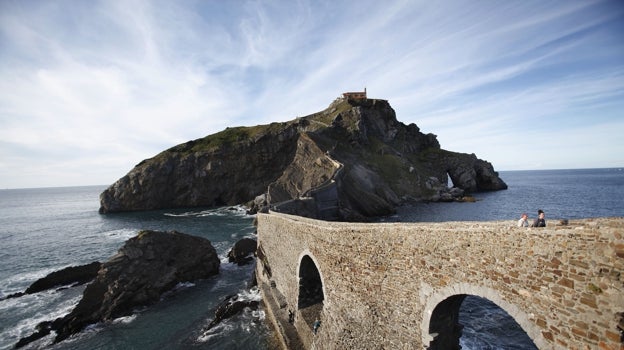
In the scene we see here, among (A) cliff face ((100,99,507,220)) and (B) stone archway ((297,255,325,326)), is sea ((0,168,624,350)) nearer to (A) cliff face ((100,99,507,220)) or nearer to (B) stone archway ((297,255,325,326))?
(B) stone archway ((297,255,325,326))

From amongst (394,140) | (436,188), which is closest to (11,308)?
(436,188)

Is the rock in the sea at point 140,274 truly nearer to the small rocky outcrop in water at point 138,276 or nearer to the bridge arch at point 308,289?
the small rocky outcrop in water at point 138,276

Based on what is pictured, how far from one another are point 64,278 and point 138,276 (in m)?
13.2

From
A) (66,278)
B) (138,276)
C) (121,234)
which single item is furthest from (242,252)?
(121,234)

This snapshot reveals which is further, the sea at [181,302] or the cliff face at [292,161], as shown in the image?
the cliff face at [292,161]

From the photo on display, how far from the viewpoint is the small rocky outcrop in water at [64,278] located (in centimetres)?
3199

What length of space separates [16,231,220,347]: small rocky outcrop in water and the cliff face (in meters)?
38.4

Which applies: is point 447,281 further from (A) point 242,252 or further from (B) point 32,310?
(B) point 32,310

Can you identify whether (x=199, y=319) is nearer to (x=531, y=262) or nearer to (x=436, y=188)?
(x=531, y=262)

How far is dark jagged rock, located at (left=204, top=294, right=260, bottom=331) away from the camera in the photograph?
2327 centimetres

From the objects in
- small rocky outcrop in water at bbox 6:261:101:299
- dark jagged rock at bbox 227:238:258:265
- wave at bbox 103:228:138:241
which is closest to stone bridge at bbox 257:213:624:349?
dark jagged rock at bbox 227:238:258:265

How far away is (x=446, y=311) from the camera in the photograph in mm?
10805

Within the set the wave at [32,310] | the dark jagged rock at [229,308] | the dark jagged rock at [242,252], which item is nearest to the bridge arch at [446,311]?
the dark jagged rock at [229,308]

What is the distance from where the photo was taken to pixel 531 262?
25.5ft
